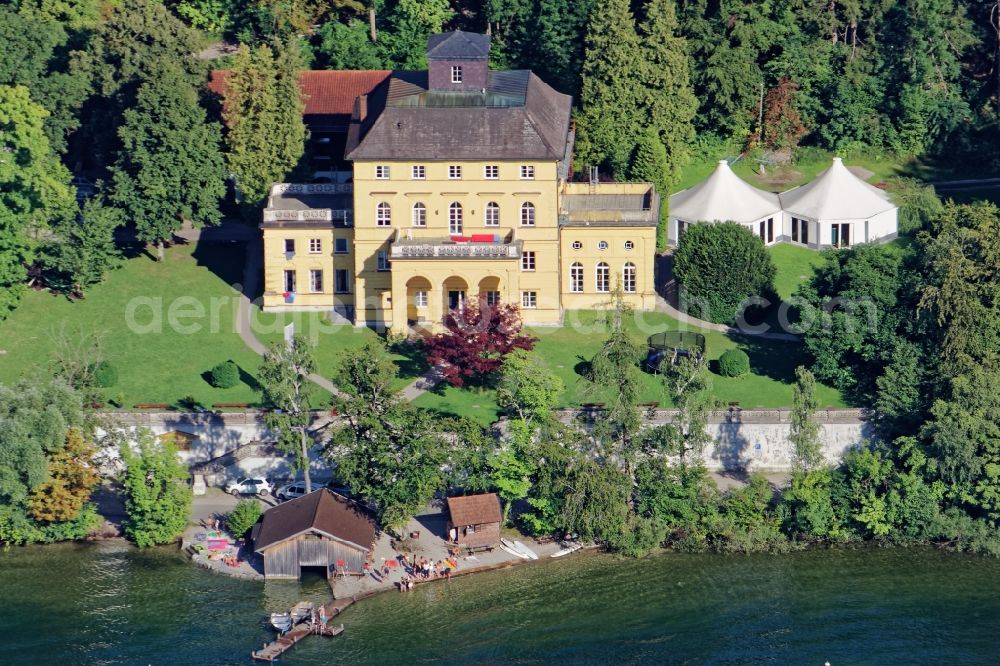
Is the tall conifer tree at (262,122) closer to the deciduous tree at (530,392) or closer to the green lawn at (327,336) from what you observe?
the green lawn at (327,336)

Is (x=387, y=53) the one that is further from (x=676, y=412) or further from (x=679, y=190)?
(x=676, y=412)

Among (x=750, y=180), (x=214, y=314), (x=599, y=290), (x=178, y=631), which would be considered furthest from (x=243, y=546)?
(x=750, y=180)

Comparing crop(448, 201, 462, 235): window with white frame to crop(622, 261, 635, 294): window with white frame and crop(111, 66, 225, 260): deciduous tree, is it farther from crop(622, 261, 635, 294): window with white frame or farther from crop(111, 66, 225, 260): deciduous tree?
crop(111, 66, 225, 260): deciduous tree

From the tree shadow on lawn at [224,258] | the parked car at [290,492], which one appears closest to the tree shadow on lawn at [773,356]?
the parked car at [290,492]

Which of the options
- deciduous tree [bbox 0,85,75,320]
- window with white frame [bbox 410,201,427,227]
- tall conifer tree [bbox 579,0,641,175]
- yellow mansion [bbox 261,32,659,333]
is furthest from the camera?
tall conifer tree [bbox 579,0,641,175]

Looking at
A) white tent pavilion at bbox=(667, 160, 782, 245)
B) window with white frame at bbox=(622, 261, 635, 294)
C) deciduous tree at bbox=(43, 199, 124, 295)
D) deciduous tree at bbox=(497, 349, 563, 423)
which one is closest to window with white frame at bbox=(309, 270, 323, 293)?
deciduous tree at bbox=(43, 199, 124, 295)

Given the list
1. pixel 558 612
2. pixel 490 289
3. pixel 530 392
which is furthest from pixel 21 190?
pixel 558 612
